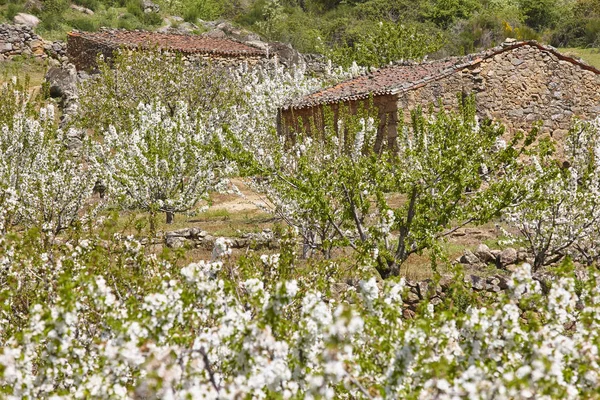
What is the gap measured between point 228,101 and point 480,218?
11.2 meters

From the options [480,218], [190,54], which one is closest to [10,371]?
[480,218]

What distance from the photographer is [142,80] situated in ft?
52.7

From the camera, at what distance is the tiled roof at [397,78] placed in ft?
52.1

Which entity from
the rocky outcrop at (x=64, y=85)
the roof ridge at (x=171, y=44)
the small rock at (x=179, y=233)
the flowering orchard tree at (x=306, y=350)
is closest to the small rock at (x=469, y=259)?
the small rock at (x=179, y=233)

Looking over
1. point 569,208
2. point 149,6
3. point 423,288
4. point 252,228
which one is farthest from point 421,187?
point 149,6

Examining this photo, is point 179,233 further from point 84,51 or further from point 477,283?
point 84,51

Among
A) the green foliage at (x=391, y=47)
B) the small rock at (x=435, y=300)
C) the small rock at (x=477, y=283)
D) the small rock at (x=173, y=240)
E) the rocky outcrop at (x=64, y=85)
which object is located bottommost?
the small rock at (x=173, y=240)

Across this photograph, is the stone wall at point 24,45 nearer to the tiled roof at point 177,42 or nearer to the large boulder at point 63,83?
Result: the tiled roof at point 177,42

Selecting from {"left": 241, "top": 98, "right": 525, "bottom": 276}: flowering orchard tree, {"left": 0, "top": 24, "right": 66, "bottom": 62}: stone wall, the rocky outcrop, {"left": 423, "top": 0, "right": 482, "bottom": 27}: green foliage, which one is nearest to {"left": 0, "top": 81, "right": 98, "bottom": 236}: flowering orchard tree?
{"left": 241, "top": 98, "right": 525, "bottom": 276}: flowering orchard tree

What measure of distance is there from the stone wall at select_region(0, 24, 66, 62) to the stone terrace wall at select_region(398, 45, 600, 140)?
19547 mm

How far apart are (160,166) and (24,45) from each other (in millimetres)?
22279

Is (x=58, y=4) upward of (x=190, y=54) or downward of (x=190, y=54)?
upward

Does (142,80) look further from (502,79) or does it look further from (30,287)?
(30,287)

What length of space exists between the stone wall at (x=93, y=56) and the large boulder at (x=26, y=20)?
23.3 feet
